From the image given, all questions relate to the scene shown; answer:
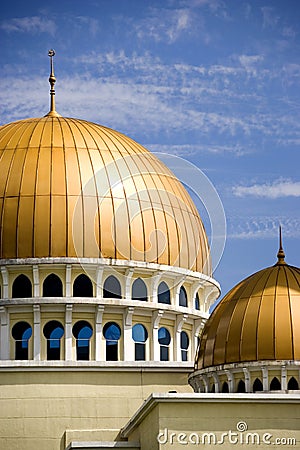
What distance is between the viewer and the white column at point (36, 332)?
190 ft

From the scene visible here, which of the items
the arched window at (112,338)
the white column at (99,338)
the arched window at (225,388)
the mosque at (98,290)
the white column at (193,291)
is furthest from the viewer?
the white column at (193,291)

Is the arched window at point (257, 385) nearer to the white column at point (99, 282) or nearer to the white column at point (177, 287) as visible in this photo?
the white column at point (99, 282)

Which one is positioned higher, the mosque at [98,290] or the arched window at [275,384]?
the mosque at [98,290]

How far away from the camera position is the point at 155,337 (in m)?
59.8

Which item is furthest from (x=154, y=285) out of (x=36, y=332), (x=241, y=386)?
(x=241, y=386)

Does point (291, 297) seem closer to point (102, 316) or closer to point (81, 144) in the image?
point (102, 316)

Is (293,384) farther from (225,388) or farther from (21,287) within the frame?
(21,287)

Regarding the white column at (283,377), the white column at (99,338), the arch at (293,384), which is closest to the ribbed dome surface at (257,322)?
the white column at (283,377)

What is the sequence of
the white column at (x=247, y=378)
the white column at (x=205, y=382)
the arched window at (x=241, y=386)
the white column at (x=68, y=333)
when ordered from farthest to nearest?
the white column at (x=68, y=333), the white column at (x=205, y=382), the arched window at (x=241, y=386), the white column at (x=247, y=378)

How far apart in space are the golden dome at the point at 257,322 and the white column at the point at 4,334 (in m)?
Result: 9.29

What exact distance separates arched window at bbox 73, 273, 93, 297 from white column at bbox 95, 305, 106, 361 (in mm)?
722

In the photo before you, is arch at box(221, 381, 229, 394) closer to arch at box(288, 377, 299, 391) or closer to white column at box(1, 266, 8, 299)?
arch at box(288, 377, 299, 391)

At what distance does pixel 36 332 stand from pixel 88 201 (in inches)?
214

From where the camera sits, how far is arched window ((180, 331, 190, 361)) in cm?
6092
